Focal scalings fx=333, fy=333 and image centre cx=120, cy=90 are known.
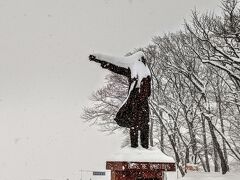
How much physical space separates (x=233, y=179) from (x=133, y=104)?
12301 millimetres

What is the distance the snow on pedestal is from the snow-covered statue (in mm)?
636

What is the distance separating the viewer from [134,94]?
523 cm

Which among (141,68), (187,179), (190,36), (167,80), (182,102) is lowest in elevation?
(187,179)

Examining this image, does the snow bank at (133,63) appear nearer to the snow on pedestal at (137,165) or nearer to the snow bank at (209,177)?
the snow on pedestal at (137,165)

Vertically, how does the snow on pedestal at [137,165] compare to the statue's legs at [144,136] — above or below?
below

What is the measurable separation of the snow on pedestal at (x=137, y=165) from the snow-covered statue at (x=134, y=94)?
0.64 meters

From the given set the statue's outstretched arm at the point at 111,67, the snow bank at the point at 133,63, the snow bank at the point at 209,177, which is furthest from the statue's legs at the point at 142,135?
the snow bank at the point at 209,177

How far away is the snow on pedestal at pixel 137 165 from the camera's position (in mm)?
4266

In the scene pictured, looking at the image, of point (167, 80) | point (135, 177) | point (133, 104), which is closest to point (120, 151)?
point (135, 177)

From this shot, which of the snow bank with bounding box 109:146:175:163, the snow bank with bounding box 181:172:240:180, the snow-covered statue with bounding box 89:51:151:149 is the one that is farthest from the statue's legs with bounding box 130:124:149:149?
the snow bank with bounding box 181:172:240:180

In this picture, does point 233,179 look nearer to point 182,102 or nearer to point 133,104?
point 182,102

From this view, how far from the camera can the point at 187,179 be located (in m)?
17.0

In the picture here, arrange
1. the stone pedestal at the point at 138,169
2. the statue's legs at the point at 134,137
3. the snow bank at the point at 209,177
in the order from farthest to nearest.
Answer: the snow bank at the point at 209,177, the statue's legs at the point at 134,137, the stone pedestal at the point at 138,169

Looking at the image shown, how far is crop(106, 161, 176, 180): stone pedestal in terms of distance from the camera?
425 cm
